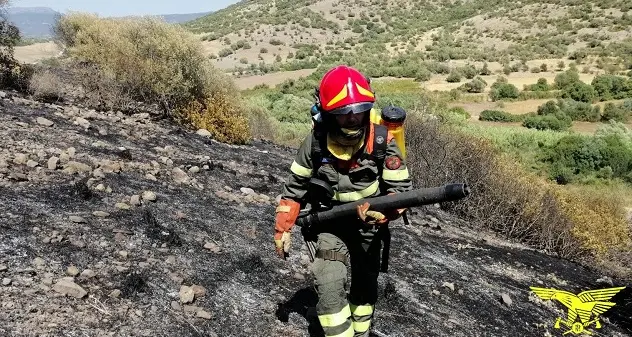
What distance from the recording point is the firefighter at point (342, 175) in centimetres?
291

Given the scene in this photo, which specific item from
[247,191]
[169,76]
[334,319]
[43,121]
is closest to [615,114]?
[169,76]

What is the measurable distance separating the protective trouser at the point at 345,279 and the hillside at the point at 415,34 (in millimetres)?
27971

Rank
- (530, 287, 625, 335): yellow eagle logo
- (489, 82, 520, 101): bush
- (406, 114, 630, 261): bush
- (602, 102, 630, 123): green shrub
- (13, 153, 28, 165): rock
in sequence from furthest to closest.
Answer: (489, 82, 520, 101): bush
(602, 102, 630, 123): green shrub
(406, 114, 630, 261): bush
(13, 153, 28, 165): rock
(530, 287, 625, 335): yellow eagle logo

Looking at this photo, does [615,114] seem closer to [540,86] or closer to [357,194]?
[540,86]

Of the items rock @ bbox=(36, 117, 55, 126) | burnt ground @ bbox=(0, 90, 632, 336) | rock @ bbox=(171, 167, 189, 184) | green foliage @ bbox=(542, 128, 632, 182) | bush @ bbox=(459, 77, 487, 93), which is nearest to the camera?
burnt ground @ bbox=(0, 90, 632, 336)

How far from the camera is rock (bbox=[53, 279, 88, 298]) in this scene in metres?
3.55

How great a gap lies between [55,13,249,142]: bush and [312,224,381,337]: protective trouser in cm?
694

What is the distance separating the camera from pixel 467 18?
52750 mm

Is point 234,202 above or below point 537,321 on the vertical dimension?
above

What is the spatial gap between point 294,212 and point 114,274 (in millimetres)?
1754

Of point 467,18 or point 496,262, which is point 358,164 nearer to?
point 496,262

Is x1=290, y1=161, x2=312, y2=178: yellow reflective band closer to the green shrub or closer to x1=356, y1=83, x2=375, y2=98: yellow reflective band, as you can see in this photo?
x1=356, y1=83, x2=375, y2=98: yellow reflective band

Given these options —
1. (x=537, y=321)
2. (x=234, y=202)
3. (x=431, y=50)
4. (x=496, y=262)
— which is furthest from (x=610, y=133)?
(x=431, y=50)

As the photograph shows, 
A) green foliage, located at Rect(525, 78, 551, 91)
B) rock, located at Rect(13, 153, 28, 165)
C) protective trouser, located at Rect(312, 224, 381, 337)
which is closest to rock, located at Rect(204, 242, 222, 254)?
protective trouser, located at Rect(312, 224, 381, 337)
